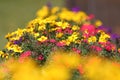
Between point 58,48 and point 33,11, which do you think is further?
point 33,11

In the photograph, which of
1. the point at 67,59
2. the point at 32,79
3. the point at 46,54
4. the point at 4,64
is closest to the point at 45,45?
the point at 46,54

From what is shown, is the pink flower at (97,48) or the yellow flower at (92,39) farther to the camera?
the yellow flower at (92,39)

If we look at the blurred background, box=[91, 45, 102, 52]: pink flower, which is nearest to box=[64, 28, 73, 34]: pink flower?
box=[91, 45, 102, 52]: pink flower

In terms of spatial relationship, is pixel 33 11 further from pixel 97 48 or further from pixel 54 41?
pixel 97 48

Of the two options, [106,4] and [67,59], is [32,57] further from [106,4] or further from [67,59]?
[106,4]

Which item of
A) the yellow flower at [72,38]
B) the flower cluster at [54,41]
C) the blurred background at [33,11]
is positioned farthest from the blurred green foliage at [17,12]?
the yellow flower at [72,38]

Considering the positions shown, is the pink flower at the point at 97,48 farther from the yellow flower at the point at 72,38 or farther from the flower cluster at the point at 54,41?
the yellow flower at the point at 72,38

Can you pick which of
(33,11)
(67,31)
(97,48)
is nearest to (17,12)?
(33,11)
